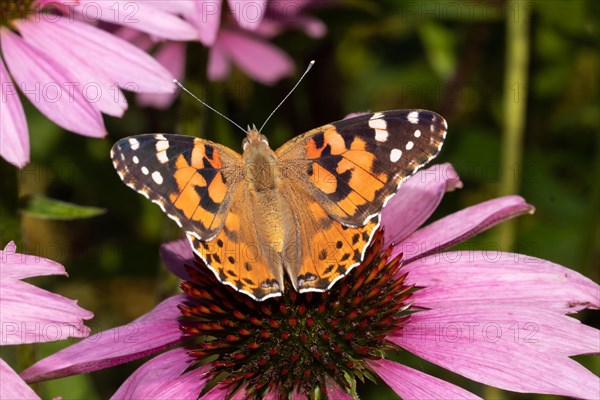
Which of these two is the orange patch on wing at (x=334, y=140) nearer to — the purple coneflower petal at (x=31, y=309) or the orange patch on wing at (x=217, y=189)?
the orange patch on wing at (x=217, y=189)

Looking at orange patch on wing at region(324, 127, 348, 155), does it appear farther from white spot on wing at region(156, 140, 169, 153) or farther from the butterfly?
white spot on wing at region(156, 140, 169, 153)

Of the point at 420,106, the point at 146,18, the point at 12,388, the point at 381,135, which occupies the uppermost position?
the point at 420,106

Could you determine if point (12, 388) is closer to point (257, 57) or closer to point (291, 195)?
point (291, 195)

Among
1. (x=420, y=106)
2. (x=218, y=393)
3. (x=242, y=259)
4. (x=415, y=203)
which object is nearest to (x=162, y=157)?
(x=242, y=259)

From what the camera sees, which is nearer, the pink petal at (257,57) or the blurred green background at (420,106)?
the blurred green background at (420,106)

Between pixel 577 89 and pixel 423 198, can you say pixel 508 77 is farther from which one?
pixel 577 89

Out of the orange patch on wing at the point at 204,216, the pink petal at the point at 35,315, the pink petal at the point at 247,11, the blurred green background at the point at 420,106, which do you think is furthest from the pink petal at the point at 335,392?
the blurred green background at the point at 420,106

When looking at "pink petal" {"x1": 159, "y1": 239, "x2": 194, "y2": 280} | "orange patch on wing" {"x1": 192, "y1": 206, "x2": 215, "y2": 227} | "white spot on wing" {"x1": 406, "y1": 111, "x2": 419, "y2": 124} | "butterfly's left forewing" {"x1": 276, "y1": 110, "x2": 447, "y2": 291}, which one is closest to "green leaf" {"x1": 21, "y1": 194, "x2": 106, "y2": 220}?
"pink petal" {"x1": 159, "y1": 239, "x2": 194, "y2": 280}
